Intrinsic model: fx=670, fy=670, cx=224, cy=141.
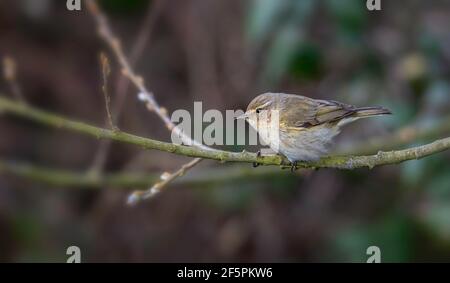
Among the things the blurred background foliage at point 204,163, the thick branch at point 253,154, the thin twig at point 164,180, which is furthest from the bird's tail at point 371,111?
the thin twig at point 164,180

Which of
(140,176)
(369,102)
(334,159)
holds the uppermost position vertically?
(369,102)

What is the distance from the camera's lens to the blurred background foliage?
5.60 m

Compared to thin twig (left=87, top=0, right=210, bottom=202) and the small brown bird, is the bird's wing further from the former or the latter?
thin twig (left=87, top=0, right=210, bottom=202)

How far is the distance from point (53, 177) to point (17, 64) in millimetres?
2126

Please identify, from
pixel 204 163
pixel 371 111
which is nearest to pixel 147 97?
pixel 371 111

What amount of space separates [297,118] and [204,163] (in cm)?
230

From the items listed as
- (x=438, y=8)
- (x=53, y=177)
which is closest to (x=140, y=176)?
(x=53, y=177)

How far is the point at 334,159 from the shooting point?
350cm

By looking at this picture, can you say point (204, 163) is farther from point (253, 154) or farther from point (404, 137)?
point (253, 154)

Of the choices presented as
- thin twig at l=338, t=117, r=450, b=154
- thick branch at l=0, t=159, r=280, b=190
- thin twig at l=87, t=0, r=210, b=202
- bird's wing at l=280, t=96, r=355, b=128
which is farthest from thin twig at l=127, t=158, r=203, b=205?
thin twig at l=338, t=117, r=450, b=154

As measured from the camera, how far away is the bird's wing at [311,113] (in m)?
4.26

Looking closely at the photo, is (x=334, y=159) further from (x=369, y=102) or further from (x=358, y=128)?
(x=358, y=128)

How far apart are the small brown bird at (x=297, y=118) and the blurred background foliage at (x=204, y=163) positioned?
1.02 m

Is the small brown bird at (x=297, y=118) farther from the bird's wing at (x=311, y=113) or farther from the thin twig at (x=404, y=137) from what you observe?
the thin twig at (x=404, y=137)
